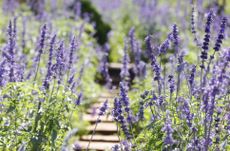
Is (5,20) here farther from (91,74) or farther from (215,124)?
(215,124)

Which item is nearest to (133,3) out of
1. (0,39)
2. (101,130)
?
(0,39)

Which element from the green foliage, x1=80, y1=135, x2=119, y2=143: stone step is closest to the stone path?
x1=80, y1=135, x2=119, y2=143: stone step

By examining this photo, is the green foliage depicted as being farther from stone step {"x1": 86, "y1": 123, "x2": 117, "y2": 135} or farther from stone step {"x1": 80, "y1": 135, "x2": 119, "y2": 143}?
stone step {"x1": 86, "y1": 123, "x2": 117, "y2": 135}

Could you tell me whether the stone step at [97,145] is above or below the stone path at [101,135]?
below

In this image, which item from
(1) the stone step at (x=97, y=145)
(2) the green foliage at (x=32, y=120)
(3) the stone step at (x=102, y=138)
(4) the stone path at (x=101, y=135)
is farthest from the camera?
(3) the stone step at (x=102, y=138)

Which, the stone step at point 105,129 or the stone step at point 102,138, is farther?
the stone step at point 105,129

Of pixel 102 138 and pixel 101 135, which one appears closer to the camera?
pixel 102 138

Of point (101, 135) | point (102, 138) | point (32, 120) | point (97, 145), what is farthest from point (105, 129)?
point (32, 120)

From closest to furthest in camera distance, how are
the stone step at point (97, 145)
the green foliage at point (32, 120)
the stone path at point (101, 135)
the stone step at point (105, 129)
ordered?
the green foliage at point (32, 120) < the stone step at point (97, 145) < the stone path at point (101, 135) < the stone step at point (105, 129)

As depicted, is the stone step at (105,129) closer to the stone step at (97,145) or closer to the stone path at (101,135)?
the stone path at (101,135)

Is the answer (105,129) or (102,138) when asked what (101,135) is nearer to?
(105,129)

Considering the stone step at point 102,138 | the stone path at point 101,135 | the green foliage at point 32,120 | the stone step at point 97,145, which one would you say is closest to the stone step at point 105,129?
the stone path at point 101,135

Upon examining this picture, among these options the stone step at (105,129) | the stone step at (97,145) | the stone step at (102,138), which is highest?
the stone step at (105,129)

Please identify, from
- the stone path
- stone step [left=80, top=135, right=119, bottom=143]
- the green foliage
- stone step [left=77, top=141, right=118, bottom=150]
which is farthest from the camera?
stone step [left=80, top=135, right=119, bottom=143]
